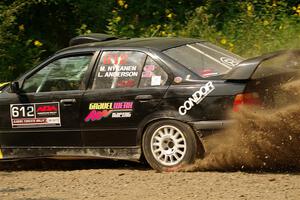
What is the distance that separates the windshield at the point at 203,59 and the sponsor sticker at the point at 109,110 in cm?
77

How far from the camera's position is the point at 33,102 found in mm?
7984

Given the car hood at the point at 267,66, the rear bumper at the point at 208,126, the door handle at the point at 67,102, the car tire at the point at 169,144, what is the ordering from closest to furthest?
1. the car hood at the point at 267,66
2. the rear bumper at the point at 208,126
3. the car tire at the point at 169,144
4. the door handle at the point at 67,102

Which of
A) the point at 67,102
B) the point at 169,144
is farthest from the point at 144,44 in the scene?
the point at 169,144

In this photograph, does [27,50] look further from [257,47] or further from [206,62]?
[206,62]

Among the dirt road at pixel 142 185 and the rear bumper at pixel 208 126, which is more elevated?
the rear bumper at pixel 208 126

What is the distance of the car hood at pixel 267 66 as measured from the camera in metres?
6.90

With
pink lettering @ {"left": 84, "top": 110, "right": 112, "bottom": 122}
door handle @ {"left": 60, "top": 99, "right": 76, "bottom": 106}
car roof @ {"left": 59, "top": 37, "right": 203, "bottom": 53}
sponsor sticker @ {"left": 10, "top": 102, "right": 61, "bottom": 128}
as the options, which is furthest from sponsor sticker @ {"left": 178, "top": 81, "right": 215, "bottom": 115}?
sponsor sticker @ {"left": 10, "top": 102, "right": 61, "bottom": 128}

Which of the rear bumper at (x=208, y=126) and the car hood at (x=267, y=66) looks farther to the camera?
the rear bumper at (x=208, y=126)

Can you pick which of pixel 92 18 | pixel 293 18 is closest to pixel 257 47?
pixel 293 18

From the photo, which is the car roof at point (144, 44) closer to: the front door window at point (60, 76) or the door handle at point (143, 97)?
the front door window at point (60, 76)

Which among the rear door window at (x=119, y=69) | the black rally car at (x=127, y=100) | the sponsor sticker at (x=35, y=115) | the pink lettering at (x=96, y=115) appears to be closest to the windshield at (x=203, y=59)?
the black rally car at (x=127, y=100)

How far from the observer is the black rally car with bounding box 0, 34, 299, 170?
7.11 metres

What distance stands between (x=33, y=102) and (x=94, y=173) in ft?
3.87

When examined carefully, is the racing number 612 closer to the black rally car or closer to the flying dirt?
the black rally car
